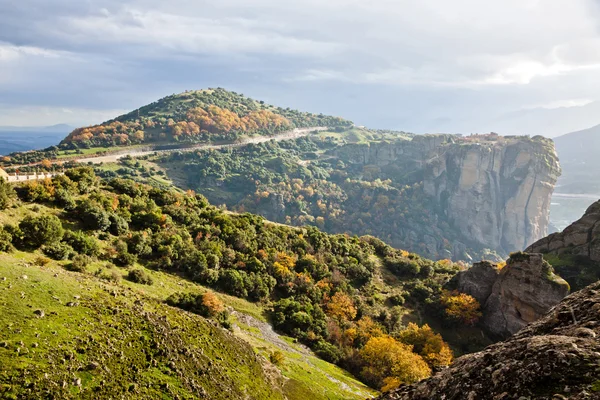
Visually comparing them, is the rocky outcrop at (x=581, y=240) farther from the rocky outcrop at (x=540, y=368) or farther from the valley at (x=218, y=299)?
the rocky outcrop at (x=540, y=368)

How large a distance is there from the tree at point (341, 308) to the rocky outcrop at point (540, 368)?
31525 mm

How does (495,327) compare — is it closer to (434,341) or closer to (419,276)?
(434,341)

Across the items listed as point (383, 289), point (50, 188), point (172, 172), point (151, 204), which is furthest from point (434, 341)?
point (172, 172)

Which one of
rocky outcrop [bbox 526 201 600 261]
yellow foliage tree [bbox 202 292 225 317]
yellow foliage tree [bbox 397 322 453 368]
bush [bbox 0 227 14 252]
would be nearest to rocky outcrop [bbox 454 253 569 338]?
yellow foliage tree [bbox 397 322 453 368]

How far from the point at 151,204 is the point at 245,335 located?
2136 centimetres

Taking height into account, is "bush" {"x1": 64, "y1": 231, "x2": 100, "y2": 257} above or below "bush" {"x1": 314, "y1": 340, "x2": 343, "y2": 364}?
above

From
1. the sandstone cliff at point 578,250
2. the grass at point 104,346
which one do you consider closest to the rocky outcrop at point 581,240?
the sandstone cliff at point 578,250

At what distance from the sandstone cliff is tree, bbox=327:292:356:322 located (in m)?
29.6

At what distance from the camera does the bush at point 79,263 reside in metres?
24.2

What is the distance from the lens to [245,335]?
1156 inches

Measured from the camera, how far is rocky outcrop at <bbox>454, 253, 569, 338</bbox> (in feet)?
134

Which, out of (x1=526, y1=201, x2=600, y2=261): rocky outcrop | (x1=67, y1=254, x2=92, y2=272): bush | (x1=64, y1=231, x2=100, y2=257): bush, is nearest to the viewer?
(x1=67, y1=254, x2=92, y2=272): bush

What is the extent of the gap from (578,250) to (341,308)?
3607 cm

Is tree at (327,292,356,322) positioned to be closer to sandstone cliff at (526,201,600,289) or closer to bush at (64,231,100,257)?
bush at (64,231,100,257)
